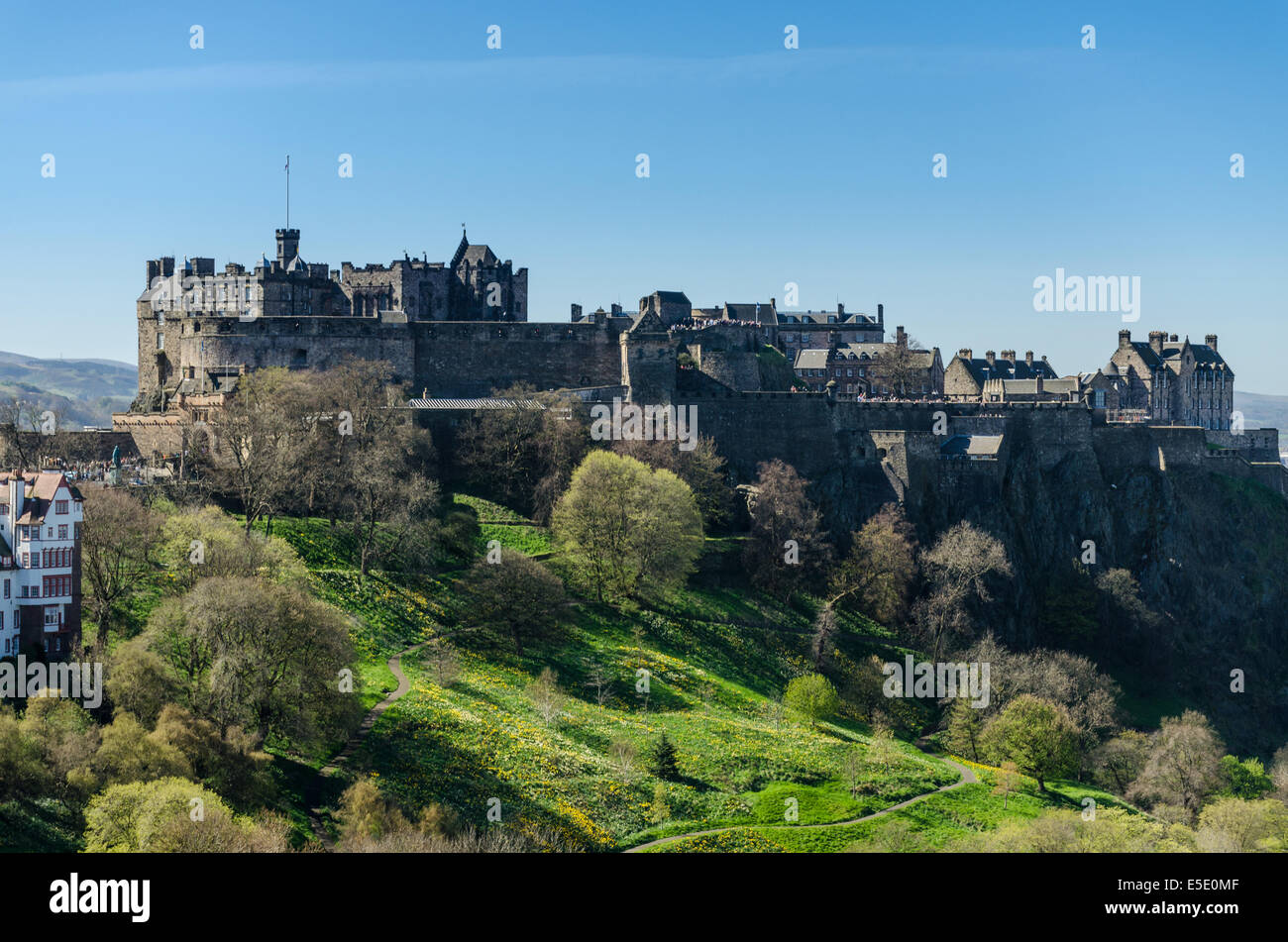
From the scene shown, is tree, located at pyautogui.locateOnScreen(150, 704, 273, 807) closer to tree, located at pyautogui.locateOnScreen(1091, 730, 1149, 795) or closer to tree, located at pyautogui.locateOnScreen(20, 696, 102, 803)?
tree, located at pyautogui.locateOnScreen(20, 696, 102, 803)

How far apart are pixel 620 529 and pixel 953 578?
19.7 m

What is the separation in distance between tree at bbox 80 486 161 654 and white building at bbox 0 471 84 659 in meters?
1.55

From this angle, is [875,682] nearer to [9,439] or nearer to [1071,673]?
[1071,673]

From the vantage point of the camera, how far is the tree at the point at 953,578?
6506 cm

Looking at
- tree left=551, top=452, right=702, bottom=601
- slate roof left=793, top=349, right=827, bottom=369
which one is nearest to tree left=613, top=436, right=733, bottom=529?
tree left=551, top=452, right=702, bottom=601

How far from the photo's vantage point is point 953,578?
6825 centimetres

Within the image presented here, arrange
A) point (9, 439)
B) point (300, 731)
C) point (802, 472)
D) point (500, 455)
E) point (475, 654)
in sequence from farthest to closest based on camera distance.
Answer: point (802, 472) → point (500, 455) → point (9, 439) → point (475, 654) → point (300, 731)

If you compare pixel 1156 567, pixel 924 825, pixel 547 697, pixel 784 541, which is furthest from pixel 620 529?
pixel 1156 567

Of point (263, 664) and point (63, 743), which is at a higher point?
point (263, 664)

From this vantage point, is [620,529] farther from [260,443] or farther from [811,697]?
[260,443]

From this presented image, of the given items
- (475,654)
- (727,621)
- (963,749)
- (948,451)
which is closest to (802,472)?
(948,451)
